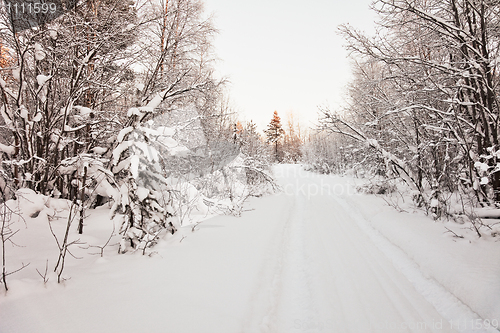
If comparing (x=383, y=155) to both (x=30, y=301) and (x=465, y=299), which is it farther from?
(x=30, y=301)

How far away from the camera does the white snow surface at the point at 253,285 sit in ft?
6.76

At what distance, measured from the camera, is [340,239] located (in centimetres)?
492

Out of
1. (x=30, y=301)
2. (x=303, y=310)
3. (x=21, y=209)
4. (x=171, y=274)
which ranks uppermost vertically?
(x=21, y=209)

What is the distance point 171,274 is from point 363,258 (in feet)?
10.7

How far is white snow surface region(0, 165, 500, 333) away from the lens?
206 centimetres

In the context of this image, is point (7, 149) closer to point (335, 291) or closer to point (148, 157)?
point (148, 157)

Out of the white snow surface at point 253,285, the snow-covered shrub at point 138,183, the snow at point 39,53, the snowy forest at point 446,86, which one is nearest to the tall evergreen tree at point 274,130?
the snowy forest at point 446,86

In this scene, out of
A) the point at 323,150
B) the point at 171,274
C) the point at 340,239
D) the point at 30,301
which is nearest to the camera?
the point at 30,301

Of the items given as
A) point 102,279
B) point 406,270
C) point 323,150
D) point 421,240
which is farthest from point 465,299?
point 323,150

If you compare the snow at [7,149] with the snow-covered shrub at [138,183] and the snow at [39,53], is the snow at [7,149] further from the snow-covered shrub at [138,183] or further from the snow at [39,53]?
the snow-covered shrub at [138,183]

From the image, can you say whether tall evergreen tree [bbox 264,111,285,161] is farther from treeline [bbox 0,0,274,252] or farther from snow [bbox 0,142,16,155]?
snow [bbox 0,142,16,155]

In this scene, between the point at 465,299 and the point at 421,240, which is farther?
the point at 421,240

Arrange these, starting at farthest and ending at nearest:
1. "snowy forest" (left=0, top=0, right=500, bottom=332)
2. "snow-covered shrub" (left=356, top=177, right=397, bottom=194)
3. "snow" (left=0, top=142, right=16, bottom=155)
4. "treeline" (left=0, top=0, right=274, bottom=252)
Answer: "snow-covered shrub" (left=356, top=177, right=397, bottom=194) < "snow" (left=0, top=142, right=16, bottom=155) < "treeline" (left=0, top=0, right=274, bottom=252) < "snowy forest" (left=0, top=0, right=500, bottom=332)

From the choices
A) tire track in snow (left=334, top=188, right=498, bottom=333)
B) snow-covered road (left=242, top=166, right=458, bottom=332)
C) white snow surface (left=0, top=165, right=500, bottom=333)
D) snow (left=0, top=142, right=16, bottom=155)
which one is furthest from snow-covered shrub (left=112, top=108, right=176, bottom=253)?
tire track in snow (left=334, top=188, right=498, bottom=333)
